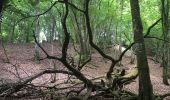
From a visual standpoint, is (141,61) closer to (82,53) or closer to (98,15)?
(82,53)

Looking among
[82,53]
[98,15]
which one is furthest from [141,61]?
[98,15]

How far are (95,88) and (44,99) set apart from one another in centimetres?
161

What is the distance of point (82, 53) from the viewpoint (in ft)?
76.4

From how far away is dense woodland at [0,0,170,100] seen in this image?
27.9ft

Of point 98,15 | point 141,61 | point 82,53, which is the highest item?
point 98,15

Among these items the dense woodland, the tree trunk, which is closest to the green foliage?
the dense woodland

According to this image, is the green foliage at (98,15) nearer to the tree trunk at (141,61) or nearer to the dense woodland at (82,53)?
the dense woodland at (82,53)

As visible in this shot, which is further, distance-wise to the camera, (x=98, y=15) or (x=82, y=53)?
(x=98, y=15)

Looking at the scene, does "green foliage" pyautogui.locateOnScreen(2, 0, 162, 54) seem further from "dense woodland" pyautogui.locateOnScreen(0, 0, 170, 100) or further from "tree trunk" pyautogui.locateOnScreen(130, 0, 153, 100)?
"tree trunk" pyautogui.locateOnScreen(130, 0, 153, 100)

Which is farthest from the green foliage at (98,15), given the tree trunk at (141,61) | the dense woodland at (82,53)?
the tree trunk at (141,61)

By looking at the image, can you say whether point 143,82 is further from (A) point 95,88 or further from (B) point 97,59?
(B) point 97,59

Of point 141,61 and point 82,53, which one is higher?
point 141,61

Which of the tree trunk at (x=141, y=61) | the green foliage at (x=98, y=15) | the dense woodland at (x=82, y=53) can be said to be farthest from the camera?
A: the green foliage at (x=98, y=15)

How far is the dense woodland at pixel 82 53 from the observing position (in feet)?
27.9
